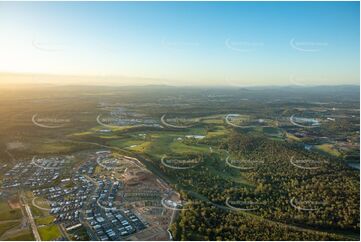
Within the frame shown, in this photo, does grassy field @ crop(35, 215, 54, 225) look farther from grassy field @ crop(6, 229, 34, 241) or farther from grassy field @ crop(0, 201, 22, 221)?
grassy field @ crop(0, 201, 22, 221)

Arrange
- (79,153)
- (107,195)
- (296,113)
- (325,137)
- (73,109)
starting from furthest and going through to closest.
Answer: (296,113) → (73,109) → (325,137) → (79,153) → (107,195)

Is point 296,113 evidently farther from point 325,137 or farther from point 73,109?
point 73,109

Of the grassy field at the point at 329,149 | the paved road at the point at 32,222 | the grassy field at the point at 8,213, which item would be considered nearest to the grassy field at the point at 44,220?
the paved road at the point at 32,222

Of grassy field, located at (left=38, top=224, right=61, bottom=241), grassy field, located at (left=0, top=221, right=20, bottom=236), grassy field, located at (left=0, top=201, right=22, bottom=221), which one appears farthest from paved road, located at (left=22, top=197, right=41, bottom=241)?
grassy field, located at (left=0, top=221, right=20, bottom=236)

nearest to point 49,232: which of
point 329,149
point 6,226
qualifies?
point 6,226

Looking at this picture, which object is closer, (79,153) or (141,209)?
(141,209)

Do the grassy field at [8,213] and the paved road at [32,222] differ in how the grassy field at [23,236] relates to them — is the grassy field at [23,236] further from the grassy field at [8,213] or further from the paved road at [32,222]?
the grassy field at [8,213]

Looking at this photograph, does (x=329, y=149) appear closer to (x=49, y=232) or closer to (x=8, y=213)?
(x=49, y=232)

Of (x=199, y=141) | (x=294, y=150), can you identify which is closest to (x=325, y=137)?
(x=294, y=150)
